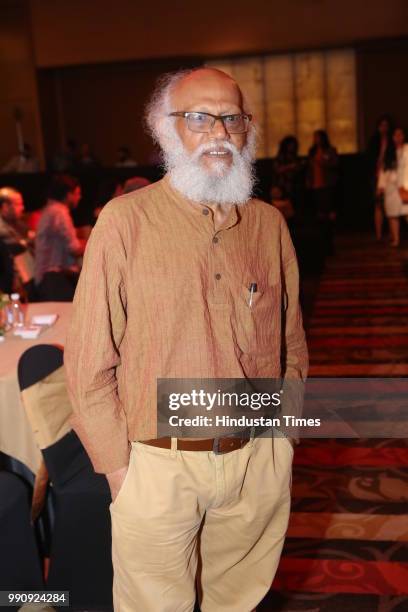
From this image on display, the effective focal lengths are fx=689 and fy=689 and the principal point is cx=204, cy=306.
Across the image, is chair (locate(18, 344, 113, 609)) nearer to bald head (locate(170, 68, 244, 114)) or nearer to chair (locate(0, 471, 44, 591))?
chair (locate(0, 471, 44, 591))

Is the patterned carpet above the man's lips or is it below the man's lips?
below

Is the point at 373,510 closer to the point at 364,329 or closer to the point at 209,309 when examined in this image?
the point at 209,309

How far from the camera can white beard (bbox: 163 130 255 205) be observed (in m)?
1.41

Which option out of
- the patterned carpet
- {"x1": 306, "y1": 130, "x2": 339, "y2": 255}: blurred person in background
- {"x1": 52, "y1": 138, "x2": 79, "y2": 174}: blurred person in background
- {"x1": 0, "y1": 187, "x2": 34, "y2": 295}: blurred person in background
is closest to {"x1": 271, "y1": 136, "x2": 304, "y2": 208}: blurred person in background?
{"x1": 306, "y1": 130, "x2": 339, "y2": 255}: blurred person in background

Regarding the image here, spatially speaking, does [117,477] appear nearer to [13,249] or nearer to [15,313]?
[15,313]

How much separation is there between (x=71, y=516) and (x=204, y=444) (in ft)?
2.98

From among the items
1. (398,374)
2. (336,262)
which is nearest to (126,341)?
(398,374)

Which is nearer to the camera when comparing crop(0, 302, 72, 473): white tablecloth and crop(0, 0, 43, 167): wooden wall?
crop(0, 302, 72, 473): white tablecloth

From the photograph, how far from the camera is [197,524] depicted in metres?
1.49

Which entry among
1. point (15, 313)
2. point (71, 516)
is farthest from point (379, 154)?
point (71, 516)

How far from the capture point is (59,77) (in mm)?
12133

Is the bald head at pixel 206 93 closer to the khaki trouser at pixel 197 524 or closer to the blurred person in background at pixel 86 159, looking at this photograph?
the khaki trouser at pixel 197 524

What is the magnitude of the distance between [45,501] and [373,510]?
4.28 ft

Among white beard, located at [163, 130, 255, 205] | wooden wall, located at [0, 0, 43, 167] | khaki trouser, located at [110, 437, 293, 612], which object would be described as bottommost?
khaki trouser, located at [110, 437, 293, 612]
